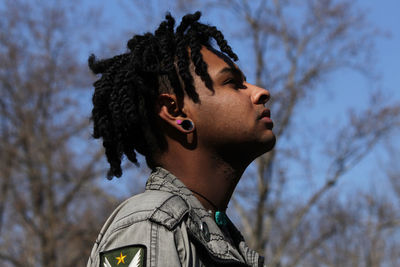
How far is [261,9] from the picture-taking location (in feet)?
51.4

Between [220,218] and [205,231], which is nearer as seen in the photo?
[205,231]

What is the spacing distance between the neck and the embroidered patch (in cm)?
63

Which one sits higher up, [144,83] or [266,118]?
[144,83]

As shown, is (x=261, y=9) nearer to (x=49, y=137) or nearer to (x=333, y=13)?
(x=333, y=13)

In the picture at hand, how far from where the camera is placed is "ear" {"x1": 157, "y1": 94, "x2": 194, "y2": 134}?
2.68 m

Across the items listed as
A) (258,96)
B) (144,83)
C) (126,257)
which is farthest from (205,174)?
(126,257)

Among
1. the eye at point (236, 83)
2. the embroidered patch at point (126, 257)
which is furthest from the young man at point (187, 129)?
the embroidered patch at point (126, 257)

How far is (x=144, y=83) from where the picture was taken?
9.30 feet

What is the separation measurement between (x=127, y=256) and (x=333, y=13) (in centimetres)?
1462

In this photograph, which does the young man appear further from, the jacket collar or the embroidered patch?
the embroidered patch

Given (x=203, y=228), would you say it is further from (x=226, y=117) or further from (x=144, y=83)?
(x=144, y=83)

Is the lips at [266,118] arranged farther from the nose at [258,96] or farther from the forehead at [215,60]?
the forehead at [215,60]

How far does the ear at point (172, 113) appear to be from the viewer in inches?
106

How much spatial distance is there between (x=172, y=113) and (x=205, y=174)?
326 millimetres
